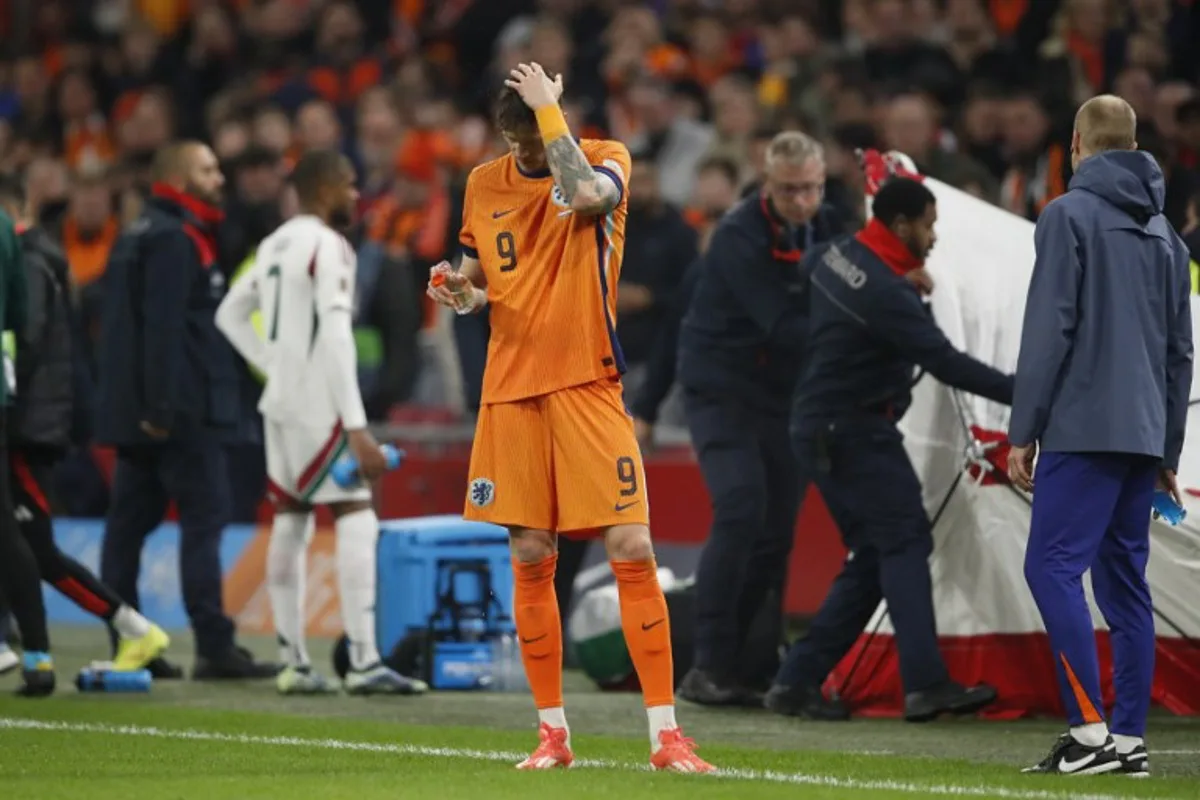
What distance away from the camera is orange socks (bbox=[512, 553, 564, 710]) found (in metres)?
7.75

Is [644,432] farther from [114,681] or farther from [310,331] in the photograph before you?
[114,681]

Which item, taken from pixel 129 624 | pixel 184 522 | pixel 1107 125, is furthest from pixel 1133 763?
pixel 184 522

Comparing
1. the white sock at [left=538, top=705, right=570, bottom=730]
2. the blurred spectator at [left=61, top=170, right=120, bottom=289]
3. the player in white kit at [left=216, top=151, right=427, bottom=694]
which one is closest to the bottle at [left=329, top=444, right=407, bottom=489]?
the player in white kit at [left=216, top=151, right=427, bottom=694]

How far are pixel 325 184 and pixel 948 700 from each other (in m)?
3.88

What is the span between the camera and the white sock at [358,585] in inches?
434

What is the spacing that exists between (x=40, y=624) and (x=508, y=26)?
1063 cm

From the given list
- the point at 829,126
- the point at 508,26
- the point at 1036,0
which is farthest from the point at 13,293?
the point at 508,26

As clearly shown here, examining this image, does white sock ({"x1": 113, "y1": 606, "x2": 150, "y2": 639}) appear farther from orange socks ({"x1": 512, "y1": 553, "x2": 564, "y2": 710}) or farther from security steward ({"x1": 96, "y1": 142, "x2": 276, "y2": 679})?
orange socks ({"x1": 512, "y1": 553, "x2": 564, "y2": 710})

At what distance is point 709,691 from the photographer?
10484 mm

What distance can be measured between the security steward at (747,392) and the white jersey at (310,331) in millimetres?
1597

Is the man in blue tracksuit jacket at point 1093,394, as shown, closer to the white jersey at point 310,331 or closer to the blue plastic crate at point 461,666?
the white jersey at point 310,331

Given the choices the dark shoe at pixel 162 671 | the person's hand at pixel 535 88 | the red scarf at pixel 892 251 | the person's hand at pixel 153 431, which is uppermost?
the person's hand at pixel 535 88

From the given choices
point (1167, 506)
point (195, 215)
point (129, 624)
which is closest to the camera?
point (1167, 506)

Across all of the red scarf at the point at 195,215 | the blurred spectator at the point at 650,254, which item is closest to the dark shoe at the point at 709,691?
the red scarf at the point at 195,215
